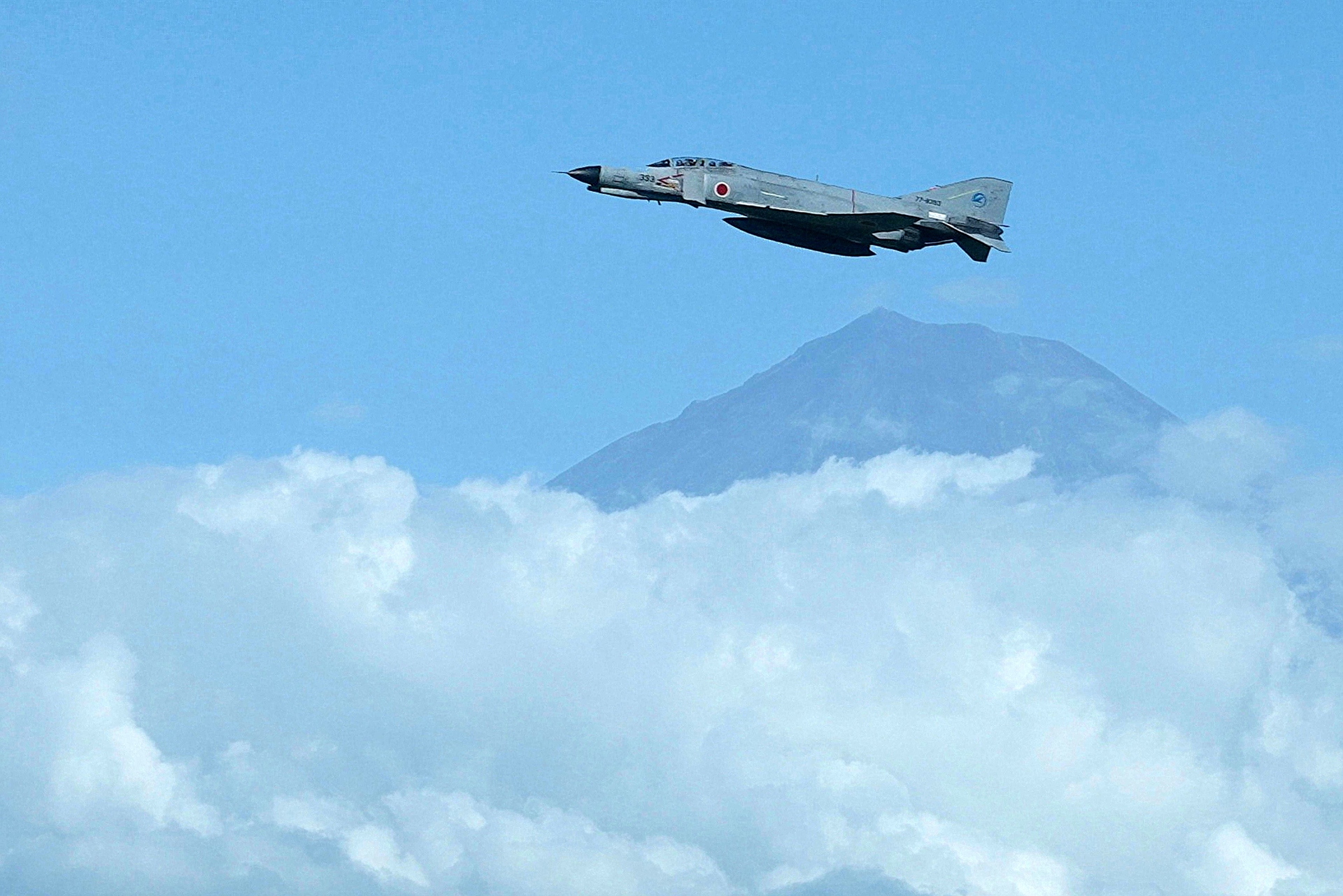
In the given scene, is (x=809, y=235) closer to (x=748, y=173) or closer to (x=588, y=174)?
(x=748, y=173)

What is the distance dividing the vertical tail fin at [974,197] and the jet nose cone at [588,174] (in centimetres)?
2608

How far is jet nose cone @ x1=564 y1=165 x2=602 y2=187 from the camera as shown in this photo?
130812 millimetres

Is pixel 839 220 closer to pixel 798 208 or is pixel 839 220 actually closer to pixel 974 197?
pixel 798 208

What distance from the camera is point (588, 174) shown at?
5177 inches

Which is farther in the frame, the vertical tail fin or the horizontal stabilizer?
the vertical tail fin

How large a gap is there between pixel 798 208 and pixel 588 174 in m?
16.0

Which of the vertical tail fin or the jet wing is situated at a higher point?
the vertical tail fin

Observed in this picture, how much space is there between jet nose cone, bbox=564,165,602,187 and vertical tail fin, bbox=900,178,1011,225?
26.1 m

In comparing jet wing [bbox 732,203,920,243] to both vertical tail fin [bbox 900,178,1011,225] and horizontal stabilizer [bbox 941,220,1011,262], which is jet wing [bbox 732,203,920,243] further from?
vertical tail fin [bbox 900,178,1011,225]

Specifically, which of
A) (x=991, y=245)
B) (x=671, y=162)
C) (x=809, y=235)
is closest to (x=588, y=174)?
(x=671, y=162)

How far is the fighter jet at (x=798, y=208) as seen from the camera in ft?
441

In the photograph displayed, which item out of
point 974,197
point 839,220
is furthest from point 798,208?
point 974,197

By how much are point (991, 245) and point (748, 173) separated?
19.2 metres

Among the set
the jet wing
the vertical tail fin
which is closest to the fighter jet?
the jet wing
